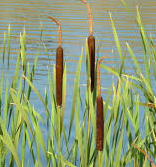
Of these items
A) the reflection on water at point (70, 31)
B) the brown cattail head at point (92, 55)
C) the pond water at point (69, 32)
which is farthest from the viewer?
the reflection on water at point (70, 31)

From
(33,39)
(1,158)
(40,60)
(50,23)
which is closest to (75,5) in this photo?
(50,23)

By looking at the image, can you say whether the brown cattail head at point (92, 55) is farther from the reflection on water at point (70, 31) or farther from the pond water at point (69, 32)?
the reflection on water at point (70, 31)

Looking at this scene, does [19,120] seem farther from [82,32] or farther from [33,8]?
[33,8]

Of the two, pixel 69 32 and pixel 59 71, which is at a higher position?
pixel 69 32

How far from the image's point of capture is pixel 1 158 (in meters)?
2.32

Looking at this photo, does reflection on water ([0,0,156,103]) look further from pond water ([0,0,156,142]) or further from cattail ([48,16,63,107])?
cattail ([48,16,63,107])

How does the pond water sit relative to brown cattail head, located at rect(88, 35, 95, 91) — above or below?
above

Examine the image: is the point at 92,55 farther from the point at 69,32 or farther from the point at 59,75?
the point at 69,32

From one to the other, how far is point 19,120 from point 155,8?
14.1m

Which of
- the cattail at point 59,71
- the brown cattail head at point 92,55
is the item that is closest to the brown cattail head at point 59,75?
the cattail at point 59,71

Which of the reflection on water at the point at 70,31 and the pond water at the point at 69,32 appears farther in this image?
the reflection on water at the point at 70,31

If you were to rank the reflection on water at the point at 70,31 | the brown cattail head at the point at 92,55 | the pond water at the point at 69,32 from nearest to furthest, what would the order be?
the brown cattail head at the point at 92,55 < the pond water at the point at 69,32 < the reflection on water at the point at 70,31

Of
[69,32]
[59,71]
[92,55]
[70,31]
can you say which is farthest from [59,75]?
[70,31]

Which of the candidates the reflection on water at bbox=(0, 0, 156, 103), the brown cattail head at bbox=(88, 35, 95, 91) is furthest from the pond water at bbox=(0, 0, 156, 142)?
the brown cattail head at bbox=(88, 35, 95, 91)
